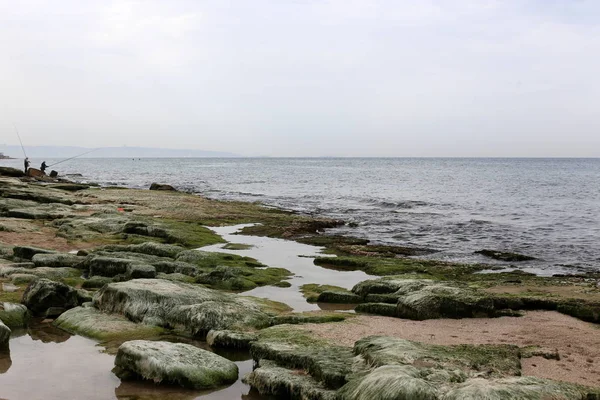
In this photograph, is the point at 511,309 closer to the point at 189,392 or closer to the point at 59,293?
the point at 189,392

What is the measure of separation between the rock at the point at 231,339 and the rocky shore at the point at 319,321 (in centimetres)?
2

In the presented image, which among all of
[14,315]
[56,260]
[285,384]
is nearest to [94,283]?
[56,260]

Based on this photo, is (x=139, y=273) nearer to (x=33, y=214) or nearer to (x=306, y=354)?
(x=306, y=354)

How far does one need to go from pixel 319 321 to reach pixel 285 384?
12.4ft

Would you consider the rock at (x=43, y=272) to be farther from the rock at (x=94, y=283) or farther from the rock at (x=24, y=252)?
the rock at (x=24, y=252)

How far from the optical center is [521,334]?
472 inches

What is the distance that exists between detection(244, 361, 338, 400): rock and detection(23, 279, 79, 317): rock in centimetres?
599

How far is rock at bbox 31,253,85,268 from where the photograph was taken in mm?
16781

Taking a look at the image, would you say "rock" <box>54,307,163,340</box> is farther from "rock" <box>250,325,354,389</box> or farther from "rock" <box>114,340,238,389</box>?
"rock" <box>250,325,354,389</box>

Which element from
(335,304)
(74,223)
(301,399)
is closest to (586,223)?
(335,304)

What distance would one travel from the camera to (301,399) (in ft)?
27.0

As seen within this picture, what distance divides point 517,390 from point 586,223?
112 ft

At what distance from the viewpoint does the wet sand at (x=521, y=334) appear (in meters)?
Result: 9.69

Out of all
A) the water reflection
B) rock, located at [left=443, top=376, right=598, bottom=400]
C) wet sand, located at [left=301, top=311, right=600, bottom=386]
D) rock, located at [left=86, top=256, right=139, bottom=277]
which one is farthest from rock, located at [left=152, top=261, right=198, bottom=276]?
rock, located at [left=443, top=376, right=598, bottom=400]
